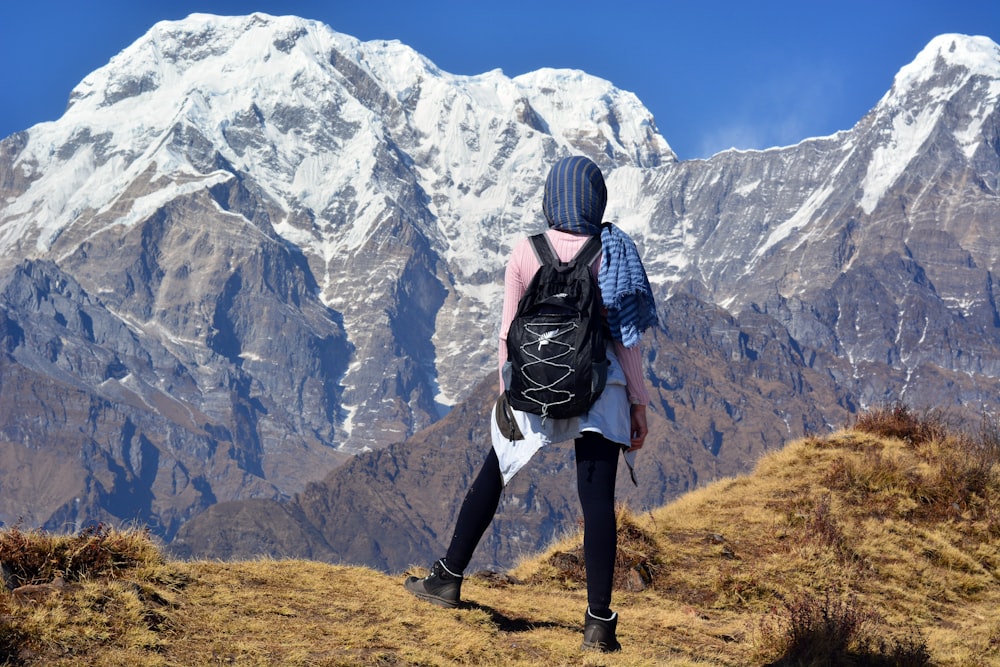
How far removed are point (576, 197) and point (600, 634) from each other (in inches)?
120

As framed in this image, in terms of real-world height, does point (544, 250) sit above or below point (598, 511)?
above

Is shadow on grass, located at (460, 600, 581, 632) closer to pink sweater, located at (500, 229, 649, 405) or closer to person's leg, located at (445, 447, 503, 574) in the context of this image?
person's leg, located at (445, 447, 503, 574)

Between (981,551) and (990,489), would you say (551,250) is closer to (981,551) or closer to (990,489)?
(981,551)

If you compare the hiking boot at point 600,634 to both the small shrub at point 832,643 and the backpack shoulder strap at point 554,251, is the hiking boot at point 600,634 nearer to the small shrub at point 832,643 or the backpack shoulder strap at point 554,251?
the small shrub at point 832,643

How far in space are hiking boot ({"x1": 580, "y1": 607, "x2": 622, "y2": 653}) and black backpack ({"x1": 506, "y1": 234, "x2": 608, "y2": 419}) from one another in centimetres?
144

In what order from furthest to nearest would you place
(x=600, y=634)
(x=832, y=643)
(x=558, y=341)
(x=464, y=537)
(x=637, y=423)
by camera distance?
1. (x=464, y=537)
2. (x=832, y=643)
3. (x=637, y=423)
4. (x=600, y=634)
5. (x=558, y=341)

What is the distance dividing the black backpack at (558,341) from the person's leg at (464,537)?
0.73 m

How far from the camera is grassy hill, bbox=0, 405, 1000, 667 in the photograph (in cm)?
720

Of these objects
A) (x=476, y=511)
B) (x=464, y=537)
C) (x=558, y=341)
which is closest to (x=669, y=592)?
(x=464, y=537)

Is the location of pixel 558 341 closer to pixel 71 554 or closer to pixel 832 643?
pixel 832 643

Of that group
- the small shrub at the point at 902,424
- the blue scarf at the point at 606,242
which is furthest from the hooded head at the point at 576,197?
the small shrub at the point at 902,424

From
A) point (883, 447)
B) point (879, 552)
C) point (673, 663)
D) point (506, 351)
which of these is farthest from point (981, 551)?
point (506, 351)

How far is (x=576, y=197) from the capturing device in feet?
26.6

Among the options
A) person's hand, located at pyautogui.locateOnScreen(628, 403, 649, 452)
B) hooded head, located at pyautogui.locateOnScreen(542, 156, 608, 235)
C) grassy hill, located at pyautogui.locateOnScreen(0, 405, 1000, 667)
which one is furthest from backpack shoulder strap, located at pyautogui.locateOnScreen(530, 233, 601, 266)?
grassy hill, located at pyautogui.locateOnScreen(0, 405, 1000, 667)
